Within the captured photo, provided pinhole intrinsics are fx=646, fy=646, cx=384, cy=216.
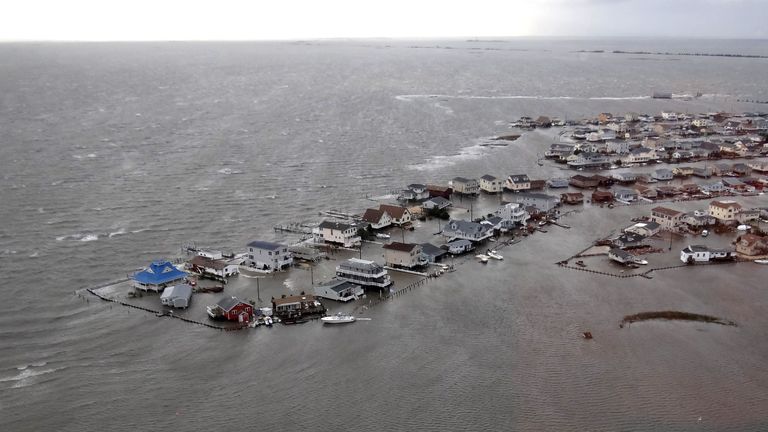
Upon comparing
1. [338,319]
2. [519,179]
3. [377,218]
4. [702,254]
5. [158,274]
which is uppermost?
[519,179]

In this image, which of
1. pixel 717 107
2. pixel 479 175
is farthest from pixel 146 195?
pixel 717 107

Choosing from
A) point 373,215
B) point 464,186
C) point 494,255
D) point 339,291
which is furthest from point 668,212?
point 339,291

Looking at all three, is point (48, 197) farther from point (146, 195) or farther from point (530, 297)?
point (530, 297)

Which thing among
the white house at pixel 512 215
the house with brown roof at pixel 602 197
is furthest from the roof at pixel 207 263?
the house with brown roof at pixel 602 197

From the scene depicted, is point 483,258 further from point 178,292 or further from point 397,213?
point 178,292

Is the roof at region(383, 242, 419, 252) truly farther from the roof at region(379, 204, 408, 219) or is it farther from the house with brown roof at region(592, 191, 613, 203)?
the house with brown roof at region(592, 191, 613, 203)

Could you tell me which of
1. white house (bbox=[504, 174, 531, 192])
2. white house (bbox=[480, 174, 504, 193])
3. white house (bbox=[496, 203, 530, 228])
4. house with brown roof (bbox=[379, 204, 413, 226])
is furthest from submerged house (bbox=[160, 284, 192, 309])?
white house (bbox=[504, 174, 531, 192])

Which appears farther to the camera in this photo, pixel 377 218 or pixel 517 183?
pixel 517 183
